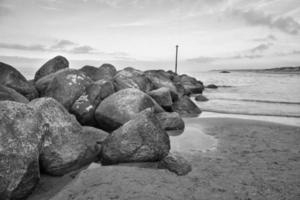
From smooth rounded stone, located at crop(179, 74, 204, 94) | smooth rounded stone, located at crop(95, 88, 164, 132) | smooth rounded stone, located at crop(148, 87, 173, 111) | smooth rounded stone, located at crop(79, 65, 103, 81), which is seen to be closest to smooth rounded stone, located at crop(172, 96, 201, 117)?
smooth rounded stone, located at crop(148, 87, 173, 111)

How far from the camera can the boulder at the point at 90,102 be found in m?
6.24

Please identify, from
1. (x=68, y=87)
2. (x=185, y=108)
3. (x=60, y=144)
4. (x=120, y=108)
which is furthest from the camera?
(x=185, y=108)

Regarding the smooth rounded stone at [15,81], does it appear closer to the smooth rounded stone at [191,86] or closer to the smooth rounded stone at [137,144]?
the smooth rounded stone at [137,144]

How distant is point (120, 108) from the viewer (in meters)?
5.72

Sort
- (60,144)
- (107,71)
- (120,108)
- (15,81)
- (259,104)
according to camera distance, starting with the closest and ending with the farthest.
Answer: (60,144), (120,108), (15,81), (107,71), (259,104)

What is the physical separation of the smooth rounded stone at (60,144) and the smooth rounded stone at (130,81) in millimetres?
4537

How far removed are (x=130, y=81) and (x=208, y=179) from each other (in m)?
6.08

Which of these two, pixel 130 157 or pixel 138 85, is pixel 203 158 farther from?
pixel 138 85

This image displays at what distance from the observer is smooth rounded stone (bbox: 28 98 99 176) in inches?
138

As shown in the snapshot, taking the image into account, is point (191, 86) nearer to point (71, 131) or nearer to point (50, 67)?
point (50, 67)

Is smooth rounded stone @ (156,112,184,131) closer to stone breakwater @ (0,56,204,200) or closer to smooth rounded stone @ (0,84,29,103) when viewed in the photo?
stone breakwater @ (0,56,204,200)

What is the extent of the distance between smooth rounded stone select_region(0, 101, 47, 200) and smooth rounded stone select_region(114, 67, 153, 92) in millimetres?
5363

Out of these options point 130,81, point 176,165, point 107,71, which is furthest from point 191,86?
point 176,165

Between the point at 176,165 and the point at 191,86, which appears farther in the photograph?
the point at 191,86
